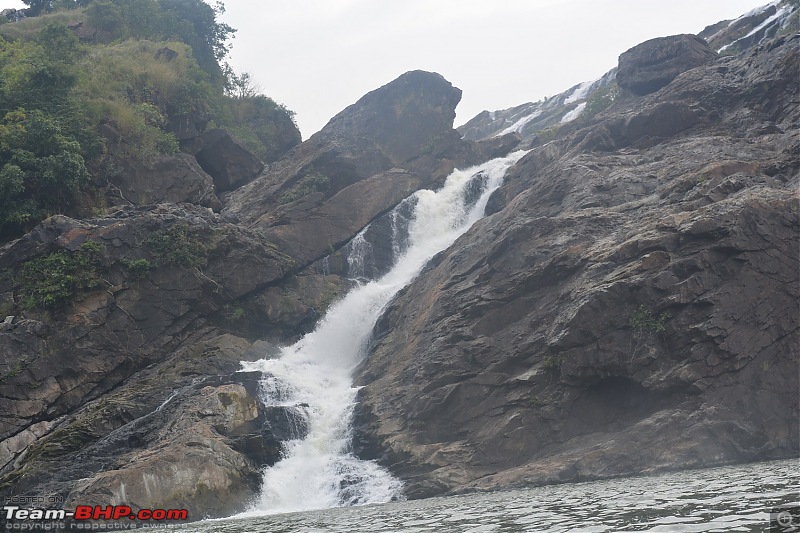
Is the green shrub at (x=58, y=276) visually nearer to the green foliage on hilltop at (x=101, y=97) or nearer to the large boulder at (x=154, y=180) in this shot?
the green foliage on hilltop at (x=101, y=97)

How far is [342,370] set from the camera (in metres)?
A: 37.2

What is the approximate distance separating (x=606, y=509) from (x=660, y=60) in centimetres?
4434

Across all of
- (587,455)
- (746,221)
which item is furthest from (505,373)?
(746,221)

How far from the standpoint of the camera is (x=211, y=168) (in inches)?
2064

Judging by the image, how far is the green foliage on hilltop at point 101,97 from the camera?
124 ft

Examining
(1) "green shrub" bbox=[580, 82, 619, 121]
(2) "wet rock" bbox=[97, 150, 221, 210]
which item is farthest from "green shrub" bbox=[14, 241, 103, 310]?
(1) "green shrub" bbox=[580, 82, 619, 121]

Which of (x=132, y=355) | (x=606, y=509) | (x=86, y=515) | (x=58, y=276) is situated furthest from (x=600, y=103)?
(x=86, y=515)

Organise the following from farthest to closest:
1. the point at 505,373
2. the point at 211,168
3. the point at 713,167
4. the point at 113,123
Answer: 1. the point at 211,168
2. the point at 113,123
3. the point at 713,167
4. the point at 505,373

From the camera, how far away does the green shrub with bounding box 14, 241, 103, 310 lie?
1272 inches

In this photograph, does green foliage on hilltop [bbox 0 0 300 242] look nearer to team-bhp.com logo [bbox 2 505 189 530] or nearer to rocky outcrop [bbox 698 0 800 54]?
team-bhp.com logo [bbox 2 505 189 530]

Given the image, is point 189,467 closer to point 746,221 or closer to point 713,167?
point 746,221

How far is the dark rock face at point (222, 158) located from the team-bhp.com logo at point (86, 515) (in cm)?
3286

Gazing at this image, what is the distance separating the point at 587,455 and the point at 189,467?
14697 millimetres

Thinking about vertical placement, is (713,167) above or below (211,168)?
below
